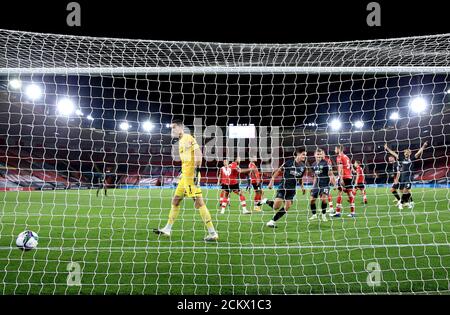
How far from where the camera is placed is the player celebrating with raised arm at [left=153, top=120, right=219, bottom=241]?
633 cm

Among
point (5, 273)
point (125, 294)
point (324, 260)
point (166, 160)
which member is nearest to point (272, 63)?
point (324, 260)

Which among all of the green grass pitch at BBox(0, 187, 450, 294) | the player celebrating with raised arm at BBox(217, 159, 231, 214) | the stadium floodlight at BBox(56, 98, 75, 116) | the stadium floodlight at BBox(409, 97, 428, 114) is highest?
the stadium floodlight at BBox(409, 97, 428, 114)

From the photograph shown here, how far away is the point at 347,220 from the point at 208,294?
5.89m

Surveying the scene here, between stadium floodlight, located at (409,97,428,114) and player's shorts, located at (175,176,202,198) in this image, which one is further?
stadium floodlight, located at (409,97,428,114)

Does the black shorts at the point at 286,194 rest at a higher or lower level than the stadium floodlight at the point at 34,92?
lower

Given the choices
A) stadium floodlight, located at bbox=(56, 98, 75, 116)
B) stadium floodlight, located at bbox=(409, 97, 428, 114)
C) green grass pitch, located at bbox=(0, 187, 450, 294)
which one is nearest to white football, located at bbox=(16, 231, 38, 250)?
green grass pitch, located at bbox=(0, 187, 450, 294)

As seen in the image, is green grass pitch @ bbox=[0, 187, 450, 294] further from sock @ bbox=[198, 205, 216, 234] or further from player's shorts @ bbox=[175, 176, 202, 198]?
player's shorts @ bbox=[175, 176, 202, 198]

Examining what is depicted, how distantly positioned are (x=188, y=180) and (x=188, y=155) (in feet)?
1.54

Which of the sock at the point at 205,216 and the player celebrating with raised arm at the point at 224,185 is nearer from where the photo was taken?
the sock at the point at 205,216

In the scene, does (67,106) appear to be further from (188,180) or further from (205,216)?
(205,216)

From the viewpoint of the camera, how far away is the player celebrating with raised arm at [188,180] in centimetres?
633

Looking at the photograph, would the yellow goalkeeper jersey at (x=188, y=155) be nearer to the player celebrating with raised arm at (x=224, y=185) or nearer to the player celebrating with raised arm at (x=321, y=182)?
the player celebrating with raised arm at (x=321, y=182)

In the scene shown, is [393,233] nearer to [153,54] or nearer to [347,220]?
[347,220]

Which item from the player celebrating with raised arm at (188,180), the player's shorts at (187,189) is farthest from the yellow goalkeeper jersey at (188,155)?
the player's shorts at (187,189)
